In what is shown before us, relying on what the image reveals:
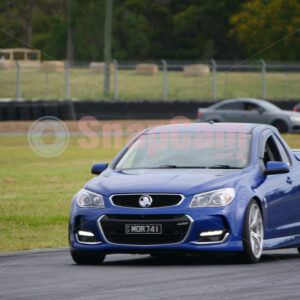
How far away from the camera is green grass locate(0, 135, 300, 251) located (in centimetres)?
1276

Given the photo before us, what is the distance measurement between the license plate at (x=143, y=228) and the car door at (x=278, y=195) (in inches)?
50.0

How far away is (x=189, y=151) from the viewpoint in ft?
33.3

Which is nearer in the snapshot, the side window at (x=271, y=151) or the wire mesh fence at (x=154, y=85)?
the side window at (x=271, y=151)

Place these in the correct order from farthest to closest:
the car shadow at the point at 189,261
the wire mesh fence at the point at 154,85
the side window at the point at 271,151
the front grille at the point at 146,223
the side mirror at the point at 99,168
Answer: the wire mesh fence at the point at 154,85 → the side window at the point at 271,151 → the side mirror at the point at 99,168 → the car shadow at the point at 189,261 → the front grille at the point at 146,223

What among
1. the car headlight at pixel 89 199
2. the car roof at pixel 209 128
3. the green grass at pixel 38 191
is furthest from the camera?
the green grass at pixel 38 191

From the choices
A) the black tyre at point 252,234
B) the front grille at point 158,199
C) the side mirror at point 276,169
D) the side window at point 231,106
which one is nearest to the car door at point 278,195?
the side mirror at point 276,169

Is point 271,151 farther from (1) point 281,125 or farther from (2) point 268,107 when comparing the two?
(2) point 268,107

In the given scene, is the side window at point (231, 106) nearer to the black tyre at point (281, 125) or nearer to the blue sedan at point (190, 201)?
the black tyre at point (281, 125)

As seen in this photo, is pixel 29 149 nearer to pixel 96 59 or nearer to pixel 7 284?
pixel 7 284

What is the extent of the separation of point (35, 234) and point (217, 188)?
444 cm

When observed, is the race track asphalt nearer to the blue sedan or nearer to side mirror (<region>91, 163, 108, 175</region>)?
the blue sedan

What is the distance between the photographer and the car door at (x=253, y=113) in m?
37.7

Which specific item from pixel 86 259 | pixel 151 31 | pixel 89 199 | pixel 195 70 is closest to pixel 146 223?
pixel 89 199

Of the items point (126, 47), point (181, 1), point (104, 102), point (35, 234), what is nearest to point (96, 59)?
point (126, 47)
